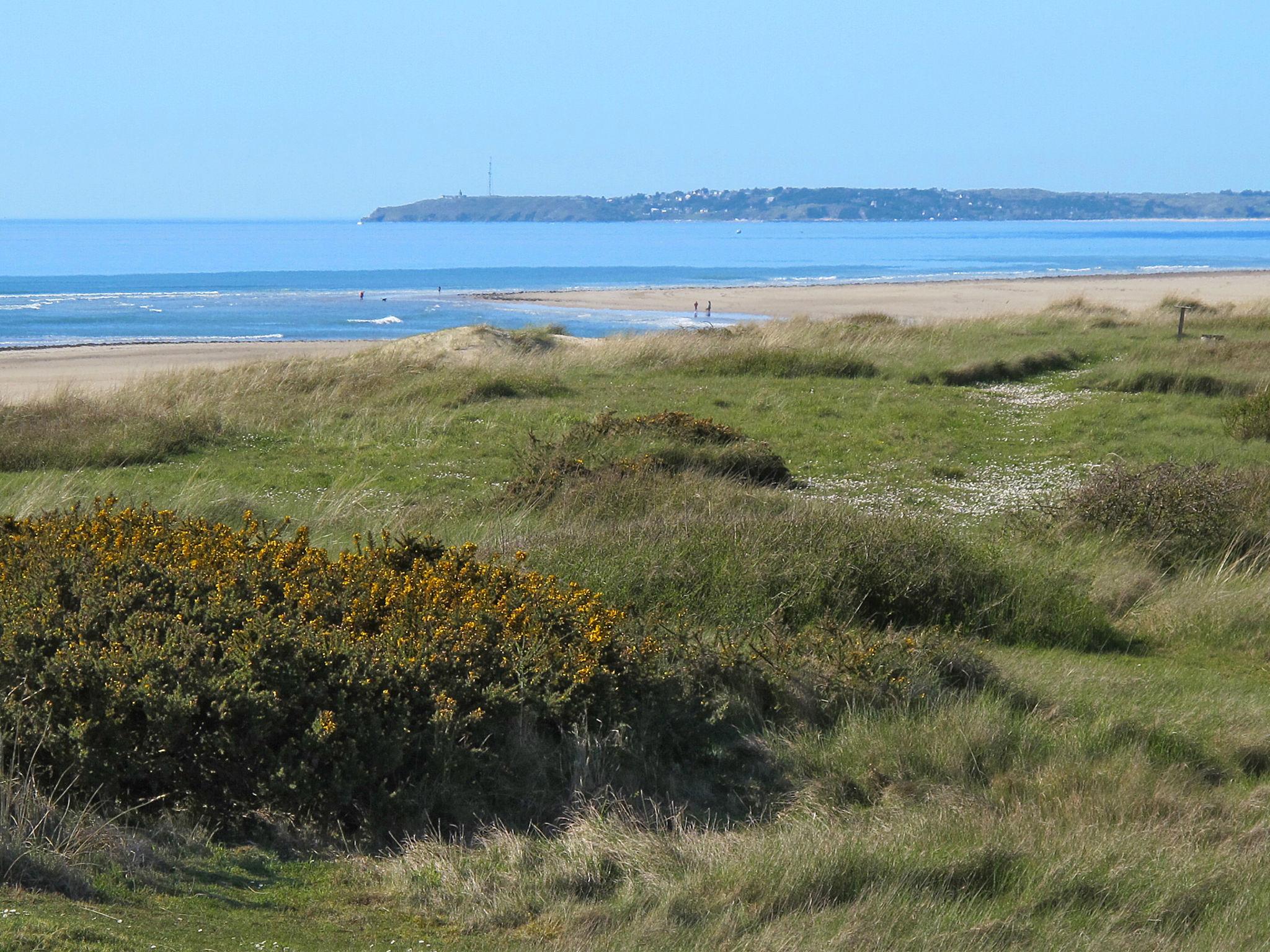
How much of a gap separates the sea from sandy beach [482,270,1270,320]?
4.03m

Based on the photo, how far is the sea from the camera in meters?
54.5

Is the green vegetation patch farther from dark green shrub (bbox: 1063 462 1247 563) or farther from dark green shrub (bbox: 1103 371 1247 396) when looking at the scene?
dark green shrub (bbox: 1063 462 1247 563)

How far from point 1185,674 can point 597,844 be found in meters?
4.50

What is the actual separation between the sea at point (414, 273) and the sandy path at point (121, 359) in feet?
12.5

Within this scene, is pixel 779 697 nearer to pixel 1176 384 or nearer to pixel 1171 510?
pixel 1171 510

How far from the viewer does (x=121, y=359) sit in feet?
125

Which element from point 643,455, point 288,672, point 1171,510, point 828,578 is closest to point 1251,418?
point 1171,510

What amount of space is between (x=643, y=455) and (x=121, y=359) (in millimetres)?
29936

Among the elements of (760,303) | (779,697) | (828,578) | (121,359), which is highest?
(760,303)

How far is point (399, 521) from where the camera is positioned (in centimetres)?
1052

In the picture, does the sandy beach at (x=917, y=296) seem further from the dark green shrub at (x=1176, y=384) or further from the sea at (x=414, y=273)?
the dark green shrub at (x=1176, y=384)

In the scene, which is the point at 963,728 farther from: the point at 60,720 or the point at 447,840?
the point at 60,720

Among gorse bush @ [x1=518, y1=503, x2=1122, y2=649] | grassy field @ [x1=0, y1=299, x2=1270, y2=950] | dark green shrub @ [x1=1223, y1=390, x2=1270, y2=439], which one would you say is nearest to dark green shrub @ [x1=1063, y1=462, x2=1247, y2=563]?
grassy field @ [x1=0, y1=299, x2=1270, y2=950]

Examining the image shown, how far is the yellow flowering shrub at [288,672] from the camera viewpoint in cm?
479
